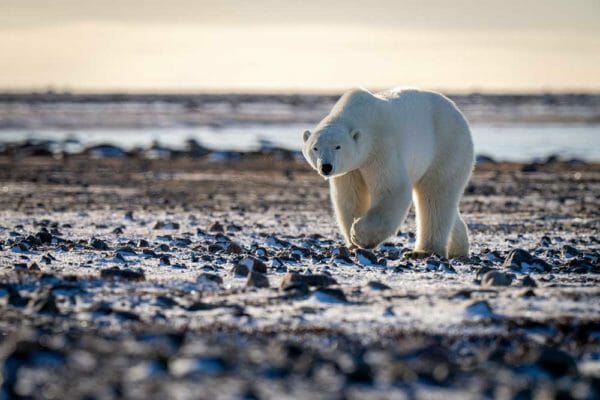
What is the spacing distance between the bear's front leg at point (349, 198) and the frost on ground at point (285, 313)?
32 centimetres

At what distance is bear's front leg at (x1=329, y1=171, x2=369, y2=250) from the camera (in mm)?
9516

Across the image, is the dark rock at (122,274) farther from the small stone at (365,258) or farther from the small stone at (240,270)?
the small stone at (365,258)

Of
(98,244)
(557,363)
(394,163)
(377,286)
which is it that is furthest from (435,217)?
(557,363)

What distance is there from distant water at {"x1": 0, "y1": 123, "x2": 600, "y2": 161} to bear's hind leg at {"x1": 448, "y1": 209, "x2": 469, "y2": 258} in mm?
17489

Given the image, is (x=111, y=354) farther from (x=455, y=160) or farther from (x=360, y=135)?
(x=455, y=160)

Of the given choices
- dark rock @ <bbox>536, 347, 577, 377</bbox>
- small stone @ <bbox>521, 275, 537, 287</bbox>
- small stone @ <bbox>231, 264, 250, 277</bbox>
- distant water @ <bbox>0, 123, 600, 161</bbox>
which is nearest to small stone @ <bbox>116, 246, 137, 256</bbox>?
small stone @ <bbox>231, 264, 250, 277</bbox>

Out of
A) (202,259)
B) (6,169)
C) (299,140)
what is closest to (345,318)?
(202,259)

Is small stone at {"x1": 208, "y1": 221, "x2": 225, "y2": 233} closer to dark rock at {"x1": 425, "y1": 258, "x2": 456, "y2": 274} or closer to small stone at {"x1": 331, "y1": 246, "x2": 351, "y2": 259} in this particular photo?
small stone at {"x1": 331, "y1": 246, "x2": 351, "y2": 259}

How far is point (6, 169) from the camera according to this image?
22.6 m

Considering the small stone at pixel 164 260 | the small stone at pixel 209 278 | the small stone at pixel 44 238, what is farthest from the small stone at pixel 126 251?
the small stone at pixel 209 278

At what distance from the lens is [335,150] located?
8695 millimetres

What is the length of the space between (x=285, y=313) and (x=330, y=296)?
442 millimetres

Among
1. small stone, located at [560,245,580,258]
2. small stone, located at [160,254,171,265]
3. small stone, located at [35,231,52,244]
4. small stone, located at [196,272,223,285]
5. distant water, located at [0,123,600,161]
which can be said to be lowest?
distant water, located at [0,123,600,161]

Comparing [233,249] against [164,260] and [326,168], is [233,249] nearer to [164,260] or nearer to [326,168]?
[164,260]
